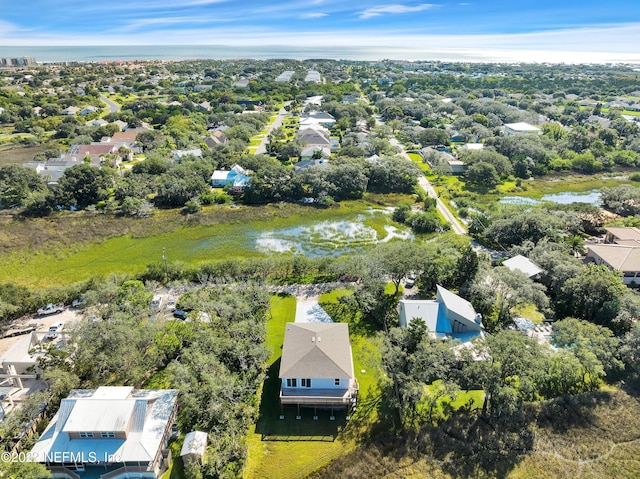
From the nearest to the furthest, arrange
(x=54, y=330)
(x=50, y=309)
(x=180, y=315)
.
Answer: (x=54, y=330) < (x=180, y=315) < (x=50, y=309)


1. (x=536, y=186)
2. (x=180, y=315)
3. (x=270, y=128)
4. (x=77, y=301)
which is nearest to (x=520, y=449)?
(x=180, y=315)

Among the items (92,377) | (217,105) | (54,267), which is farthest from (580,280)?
(217,105)

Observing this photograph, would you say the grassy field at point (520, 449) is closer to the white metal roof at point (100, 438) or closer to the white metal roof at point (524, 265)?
the white metal roof at point (100, 438)

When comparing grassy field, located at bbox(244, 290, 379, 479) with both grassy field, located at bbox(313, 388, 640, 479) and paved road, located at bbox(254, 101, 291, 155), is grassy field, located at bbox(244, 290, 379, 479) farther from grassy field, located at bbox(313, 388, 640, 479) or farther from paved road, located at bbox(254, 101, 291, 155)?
paved road, located at bbox(254, 101, 291, 155)

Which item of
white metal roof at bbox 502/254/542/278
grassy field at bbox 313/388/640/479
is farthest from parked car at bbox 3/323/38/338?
white metal roof at bbox 502/254/542/278

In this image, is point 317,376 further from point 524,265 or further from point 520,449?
point 524,265
